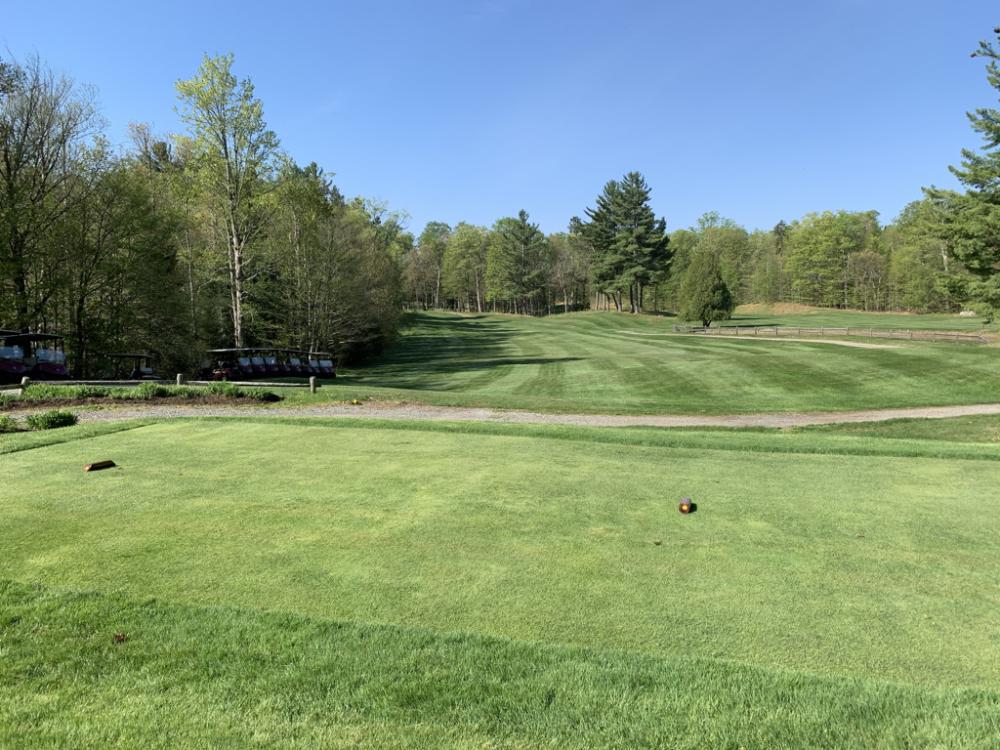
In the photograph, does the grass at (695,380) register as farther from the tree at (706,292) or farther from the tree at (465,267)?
the tree at (465,267)

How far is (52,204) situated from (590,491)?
3106 cm

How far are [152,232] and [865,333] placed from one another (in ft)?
167

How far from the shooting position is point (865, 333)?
47344mm

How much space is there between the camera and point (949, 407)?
1964 cm

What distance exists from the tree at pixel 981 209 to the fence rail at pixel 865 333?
590cm

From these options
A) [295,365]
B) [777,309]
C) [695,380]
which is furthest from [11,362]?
[777,309]

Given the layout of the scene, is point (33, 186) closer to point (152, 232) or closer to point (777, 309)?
point (152, 232)

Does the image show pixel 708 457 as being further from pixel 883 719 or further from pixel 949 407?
pixel 949 407

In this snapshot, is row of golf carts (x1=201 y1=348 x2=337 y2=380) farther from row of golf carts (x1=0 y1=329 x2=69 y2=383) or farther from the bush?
the bush

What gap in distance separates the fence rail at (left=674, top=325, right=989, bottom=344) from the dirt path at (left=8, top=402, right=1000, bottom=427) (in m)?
23.7

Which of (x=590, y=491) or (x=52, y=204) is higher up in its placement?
(x=52, y=204)

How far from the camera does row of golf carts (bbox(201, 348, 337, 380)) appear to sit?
91.3 feet

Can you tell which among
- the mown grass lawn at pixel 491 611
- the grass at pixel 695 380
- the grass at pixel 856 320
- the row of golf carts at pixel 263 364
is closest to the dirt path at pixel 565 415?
the grass at pixel 695 380

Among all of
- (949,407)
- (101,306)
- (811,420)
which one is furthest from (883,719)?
(101,306)
